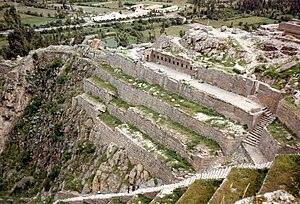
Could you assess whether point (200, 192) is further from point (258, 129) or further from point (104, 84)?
point (104, 84)

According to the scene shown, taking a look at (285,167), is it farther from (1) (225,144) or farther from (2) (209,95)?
(2) (209,95)

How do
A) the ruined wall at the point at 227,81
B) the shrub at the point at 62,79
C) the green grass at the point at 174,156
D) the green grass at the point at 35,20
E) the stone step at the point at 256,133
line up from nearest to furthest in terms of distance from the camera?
the stone step at the point at 256,133 < the green grass at the point at 174,156 < the ruined wall at the point at 227,81 < the shrub at the point at 62,79 < the green grass at the point at 35,20

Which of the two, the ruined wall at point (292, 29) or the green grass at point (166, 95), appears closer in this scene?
the green grass at point (166, 95)

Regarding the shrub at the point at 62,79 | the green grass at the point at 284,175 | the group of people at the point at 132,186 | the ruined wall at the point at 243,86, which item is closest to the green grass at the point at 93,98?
the shrub at the point at 62,79

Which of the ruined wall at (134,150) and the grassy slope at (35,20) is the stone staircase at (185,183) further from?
the grassy slope at (35,20)

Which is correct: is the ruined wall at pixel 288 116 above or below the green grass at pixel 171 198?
above

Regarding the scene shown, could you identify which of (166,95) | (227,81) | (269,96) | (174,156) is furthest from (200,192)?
(166,95)
